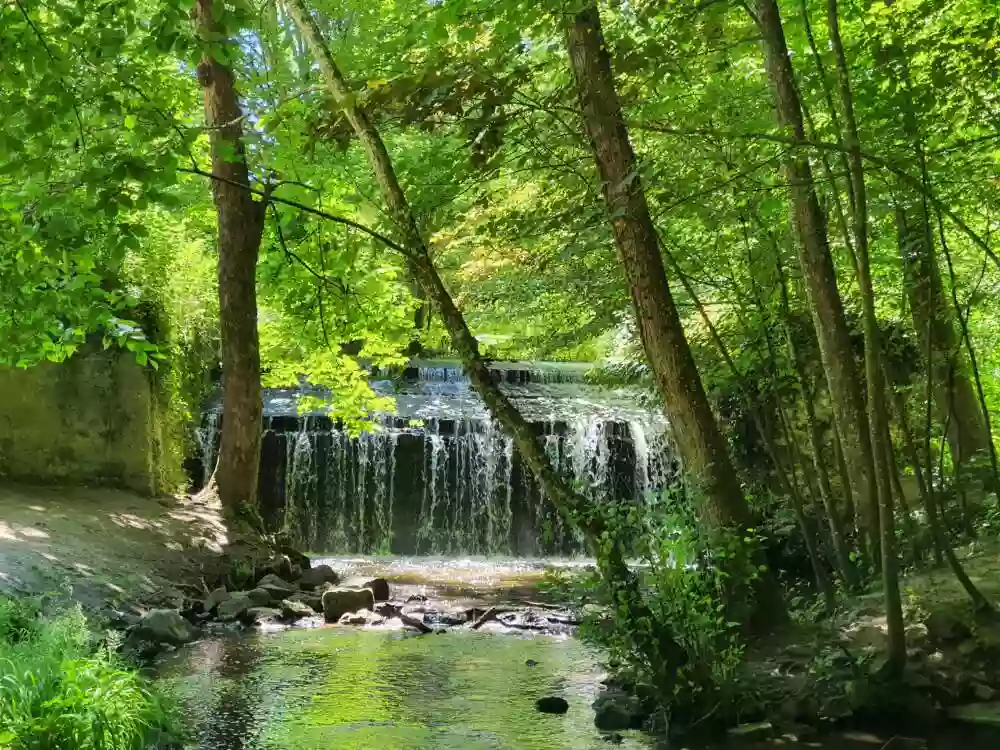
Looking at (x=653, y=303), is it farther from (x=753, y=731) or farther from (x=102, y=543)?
(x=102, y=543)

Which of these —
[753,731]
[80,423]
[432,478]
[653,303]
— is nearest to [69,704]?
[753,731]

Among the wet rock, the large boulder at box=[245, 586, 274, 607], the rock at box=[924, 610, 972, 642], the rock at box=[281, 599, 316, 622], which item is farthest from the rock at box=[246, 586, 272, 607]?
the rock at box=[924, 610, 972, 642]

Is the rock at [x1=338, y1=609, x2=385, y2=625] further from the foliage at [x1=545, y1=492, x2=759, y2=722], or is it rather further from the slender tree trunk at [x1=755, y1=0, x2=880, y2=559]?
the slender tree trunk at [x1=755, y1=0, x2=880, y2=559]

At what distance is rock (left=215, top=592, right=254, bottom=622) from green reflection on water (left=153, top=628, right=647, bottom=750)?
603mm

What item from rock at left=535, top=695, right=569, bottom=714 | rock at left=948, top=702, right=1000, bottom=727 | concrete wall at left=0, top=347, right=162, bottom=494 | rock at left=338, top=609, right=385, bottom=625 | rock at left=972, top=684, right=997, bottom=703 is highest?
Result: concrete wall at left=0, top=347, right=162, bottom=494

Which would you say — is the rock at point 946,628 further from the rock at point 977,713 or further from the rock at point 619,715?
the rock at point 619,715

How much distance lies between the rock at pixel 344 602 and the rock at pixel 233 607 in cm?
67

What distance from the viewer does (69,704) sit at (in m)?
3.95

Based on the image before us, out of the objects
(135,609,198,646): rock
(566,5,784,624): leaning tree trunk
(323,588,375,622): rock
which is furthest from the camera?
(323,588,375,622): rock

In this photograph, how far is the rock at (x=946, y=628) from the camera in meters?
5.42

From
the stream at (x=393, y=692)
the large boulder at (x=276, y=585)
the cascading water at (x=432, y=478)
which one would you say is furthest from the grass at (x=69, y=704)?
the cascading water at (x=432, y=478)

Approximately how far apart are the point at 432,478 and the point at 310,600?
15.6 feet

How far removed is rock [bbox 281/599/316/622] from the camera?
8340 mm

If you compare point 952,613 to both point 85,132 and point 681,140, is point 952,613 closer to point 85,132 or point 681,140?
point 681,140
